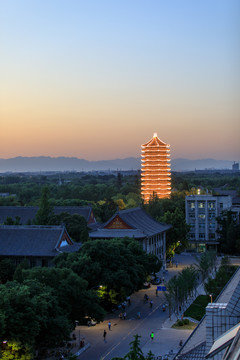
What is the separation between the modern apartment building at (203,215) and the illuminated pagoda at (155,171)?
116 ft

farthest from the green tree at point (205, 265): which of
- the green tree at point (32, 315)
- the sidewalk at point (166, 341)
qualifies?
the green tree at point (32, 315)

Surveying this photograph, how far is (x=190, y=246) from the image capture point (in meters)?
81.7

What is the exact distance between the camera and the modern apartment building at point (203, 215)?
8181 cm

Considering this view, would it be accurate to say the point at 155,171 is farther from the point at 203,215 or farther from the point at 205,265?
the point at 205,265

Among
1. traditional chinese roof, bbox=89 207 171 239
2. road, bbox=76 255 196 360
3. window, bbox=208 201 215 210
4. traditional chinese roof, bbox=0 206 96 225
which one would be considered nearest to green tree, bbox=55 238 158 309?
road, bbox=76 255 196 360

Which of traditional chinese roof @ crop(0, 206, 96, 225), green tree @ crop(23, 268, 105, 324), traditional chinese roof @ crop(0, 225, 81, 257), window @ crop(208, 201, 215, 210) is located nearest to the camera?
green tree @ crop(23, 268, 105, 324)

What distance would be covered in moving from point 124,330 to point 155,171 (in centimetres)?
8311

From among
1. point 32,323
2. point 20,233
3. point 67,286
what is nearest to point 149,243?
point 20,233

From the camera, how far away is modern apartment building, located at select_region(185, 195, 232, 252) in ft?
268

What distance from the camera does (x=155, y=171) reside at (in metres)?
120

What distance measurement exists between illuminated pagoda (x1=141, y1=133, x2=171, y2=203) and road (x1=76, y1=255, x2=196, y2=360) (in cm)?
7064

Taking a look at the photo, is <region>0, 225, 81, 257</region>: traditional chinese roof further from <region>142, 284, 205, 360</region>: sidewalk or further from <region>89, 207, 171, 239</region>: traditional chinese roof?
<region>142, 284, 205, 360</region>: sidewalk

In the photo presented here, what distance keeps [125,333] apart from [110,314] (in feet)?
17.3

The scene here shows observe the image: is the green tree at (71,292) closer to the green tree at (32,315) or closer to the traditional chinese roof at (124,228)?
the green tree at (32,315)
